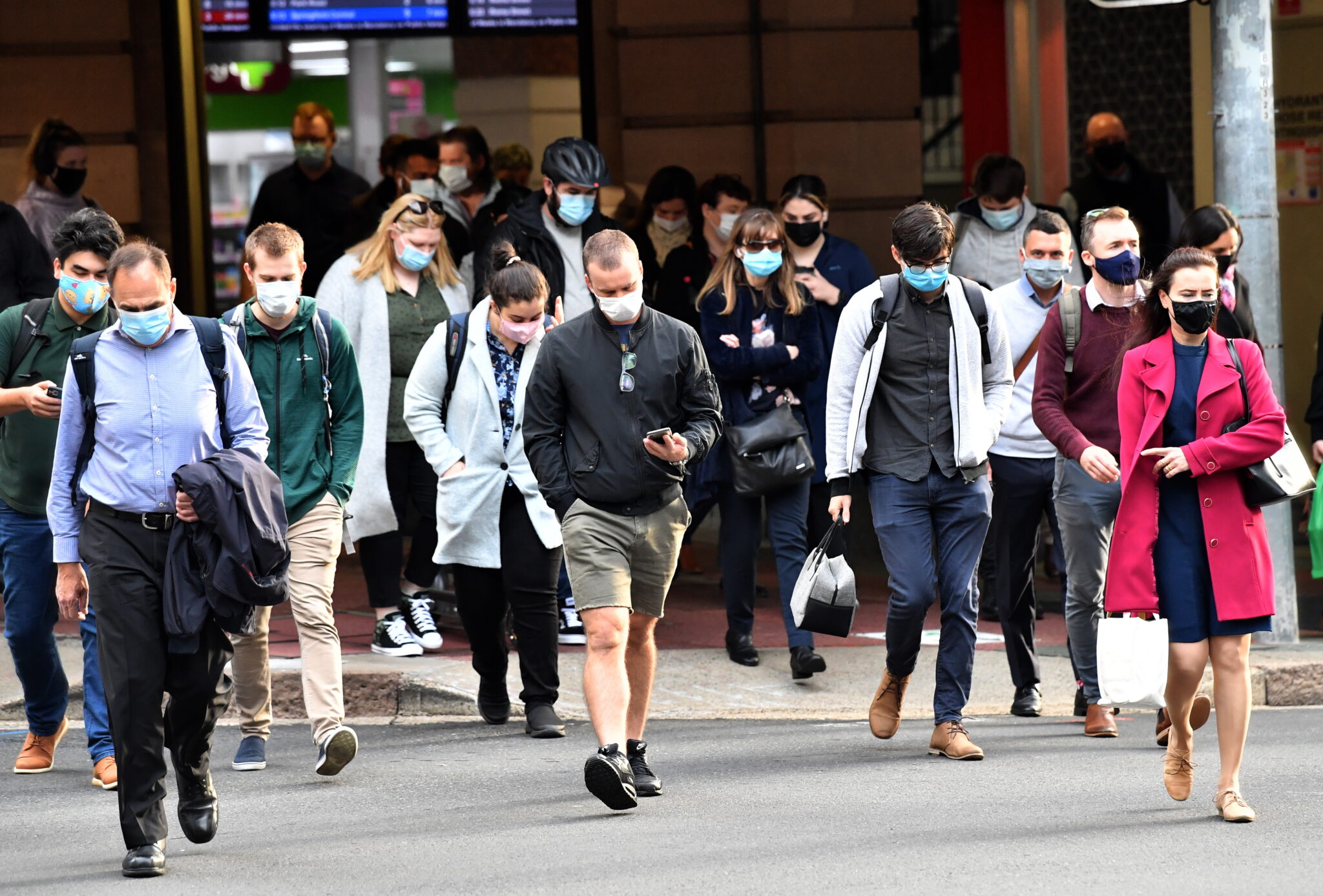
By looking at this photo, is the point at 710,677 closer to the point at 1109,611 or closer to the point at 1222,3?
the point at 1109,611

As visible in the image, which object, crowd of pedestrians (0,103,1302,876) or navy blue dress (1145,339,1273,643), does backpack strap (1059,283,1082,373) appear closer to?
crowd of pedestrians (0,103,1302,876)

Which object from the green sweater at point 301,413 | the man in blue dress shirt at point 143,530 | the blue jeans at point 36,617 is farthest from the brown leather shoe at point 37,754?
the man in blue dress shirt at point 143,530

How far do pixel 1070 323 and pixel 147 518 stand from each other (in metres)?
3.60

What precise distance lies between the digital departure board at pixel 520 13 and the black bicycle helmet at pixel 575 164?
564 cm

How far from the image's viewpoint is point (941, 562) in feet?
24.1

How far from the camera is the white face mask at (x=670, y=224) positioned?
10.8 metres

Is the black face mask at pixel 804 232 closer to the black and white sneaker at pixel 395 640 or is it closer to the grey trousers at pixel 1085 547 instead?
the grey trousers at pixel 1085 547

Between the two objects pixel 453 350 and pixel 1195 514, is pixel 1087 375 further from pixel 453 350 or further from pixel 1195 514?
pixel 453 350

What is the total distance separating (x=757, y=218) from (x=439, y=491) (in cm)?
191

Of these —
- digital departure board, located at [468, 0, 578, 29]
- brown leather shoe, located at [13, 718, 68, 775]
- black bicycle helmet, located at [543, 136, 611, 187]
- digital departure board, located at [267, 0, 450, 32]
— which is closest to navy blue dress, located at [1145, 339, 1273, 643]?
black bicycle helmet, located at [543, 136, 611, 187]

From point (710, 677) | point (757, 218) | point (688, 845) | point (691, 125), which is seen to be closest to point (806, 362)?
point (757, 218)

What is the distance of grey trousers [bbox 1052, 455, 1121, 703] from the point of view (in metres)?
7.55

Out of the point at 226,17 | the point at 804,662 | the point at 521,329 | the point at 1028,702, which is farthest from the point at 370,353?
the point at 226,17

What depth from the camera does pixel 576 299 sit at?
30.6 ft
